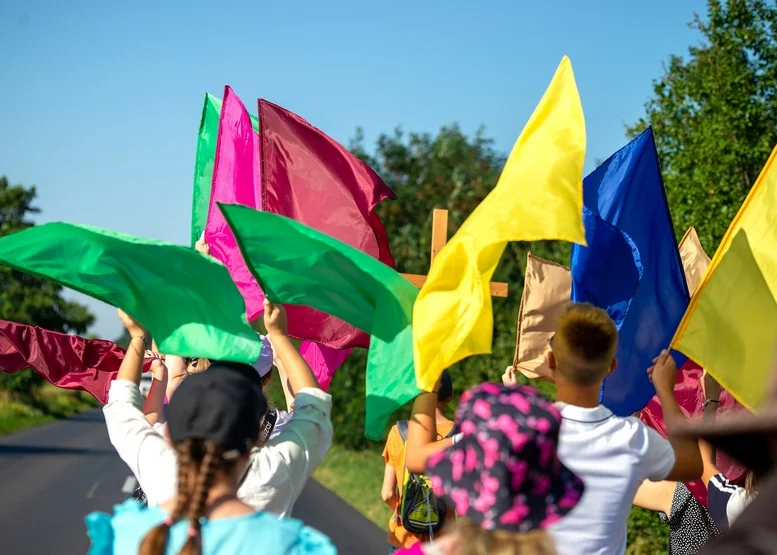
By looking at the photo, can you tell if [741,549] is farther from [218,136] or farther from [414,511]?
[218,136]

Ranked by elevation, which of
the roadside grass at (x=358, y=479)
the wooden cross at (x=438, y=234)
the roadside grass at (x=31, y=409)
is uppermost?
the wooden cross at (x=438, y=234)

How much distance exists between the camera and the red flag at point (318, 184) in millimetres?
5145

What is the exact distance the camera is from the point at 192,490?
7.73 ft

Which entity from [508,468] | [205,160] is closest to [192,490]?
[508,468]

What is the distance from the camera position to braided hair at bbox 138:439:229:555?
2291 millimetres

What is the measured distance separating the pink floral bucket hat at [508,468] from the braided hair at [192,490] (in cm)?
52

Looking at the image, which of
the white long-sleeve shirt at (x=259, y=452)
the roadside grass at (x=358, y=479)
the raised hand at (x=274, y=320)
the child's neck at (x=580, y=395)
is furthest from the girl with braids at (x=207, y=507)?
the roadside grass at (x=358, y=479)

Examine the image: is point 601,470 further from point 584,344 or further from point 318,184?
point 318,184

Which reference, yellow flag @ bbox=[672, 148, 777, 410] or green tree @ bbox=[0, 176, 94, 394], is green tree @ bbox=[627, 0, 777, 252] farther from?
green tree @ bbox=[0, 176, 94, 394]

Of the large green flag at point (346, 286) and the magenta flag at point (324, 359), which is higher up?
the large green flag at point (346, 286)

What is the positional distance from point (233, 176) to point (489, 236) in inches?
91.0

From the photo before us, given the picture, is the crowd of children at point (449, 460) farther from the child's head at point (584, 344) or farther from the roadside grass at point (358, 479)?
the roadside grass at point (358, 479)

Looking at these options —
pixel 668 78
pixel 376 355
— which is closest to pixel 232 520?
pixel 376 355

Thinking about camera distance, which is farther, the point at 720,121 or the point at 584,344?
the point at 720,121
